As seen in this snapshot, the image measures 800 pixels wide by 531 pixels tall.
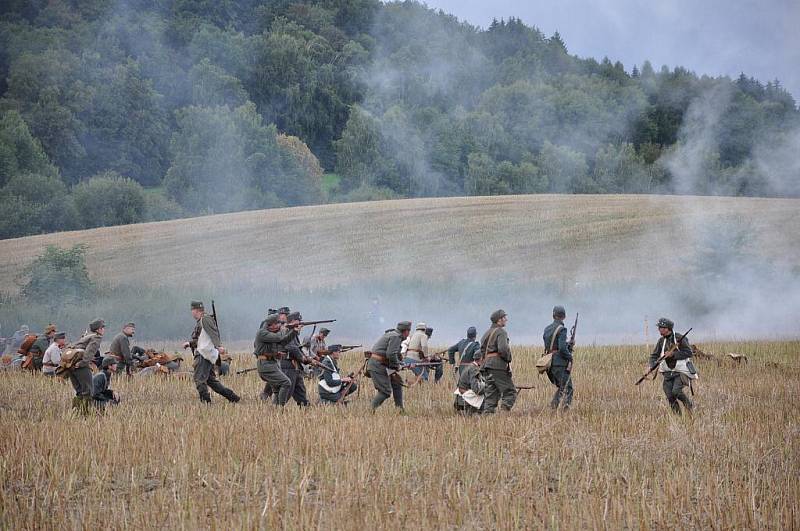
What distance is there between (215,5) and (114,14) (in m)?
11.5

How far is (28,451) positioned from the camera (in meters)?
10.3

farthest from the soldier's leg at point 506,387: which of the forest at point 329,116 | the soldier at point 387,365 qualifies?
the forest at point 329,116

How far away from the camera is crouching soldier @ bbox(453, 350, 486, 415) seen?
14070 mm

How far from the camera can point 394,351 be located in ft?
48.3

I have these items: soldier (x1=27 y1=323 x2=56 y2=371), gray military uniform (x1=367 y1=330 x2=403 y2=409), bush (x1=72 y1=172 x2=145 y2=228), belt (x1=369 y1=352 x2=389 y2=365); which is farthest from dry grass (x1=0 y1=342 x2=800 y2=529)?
bush (x1=72 y1=172 x2=145 y2=228)

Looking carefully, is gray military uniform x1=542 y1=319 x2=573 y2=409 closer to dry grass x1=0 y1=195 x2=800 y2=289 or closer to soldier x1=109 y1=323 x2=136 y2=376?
soldier x1=109 y1=323 x2=136 y2=376

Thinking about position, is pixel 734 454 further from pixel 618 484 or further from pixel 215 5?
pixel 215 5

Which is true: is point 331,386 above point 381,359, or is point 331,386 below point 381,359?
below

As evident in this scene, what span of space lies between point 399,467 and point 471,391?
4517 mm

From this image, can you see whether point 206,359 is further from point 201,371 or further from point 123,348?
point 123,348

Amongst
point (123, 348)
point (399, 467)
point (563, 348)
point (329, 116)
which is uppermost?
point (329, 116)

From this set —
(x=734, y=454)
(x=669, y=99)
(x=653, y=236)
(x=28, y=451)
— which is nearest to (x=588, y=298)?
(x=653, y=236)

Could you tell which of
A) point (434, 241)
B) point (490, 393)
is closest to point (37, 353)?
point (490, 393)

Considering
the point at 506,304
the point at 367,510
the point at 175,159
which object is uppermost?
the point at 175,159
